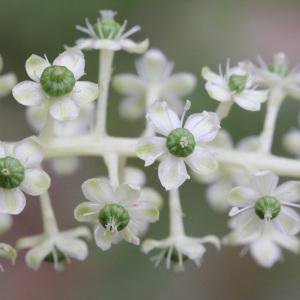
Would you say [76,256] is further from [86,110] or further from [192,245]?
[86,110]

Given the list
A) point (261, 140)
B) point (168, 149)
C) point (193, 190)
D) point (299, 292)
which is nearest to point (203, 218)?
point (193, 190)

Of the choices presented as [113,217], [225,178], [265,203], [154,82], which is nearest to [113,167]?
[113,217]

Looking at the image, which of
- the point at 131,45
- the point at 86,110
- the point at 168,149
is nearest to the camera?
the point at 168,149

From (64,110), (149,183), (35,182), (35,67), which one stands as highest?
(35,67)

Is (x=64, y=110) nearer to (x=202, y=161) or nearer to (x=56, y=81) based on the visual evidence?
(x=56, y=81)

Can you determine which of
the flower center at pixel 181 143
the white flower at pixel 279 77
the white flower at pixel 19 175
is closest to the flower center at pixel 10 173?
the white flower at pixel 19 175

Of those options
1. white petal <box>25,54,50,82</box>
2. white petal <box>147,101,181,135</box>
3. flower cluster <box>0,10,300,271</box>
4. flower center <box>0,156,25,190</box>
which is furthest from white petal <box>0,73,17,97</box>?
white petal <box>147,101,181,135</box>
